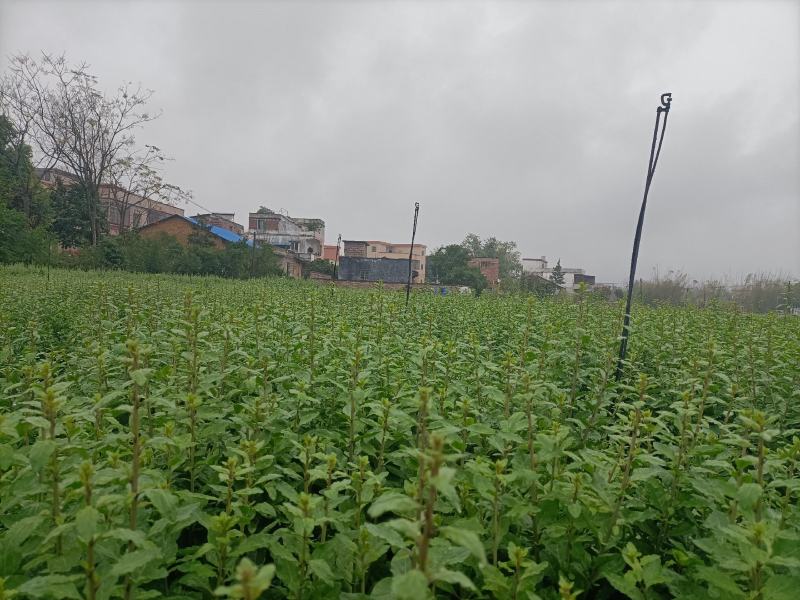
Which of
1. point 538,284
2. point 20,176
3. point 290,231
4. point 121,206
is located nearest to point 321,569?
point 538,284

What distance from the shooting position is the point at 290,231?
199 ft

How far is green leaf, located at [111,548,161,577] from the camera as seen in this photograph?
45.8 inches

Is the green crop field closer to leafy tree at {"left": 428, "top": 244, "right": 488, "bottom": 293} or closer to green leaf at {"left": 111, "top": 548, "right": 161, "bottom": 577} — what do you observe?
green leaf at {"left": 111, "top": 548, "right": 161, "bottom": 577}

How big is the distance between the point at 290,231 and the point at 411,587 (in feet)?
204

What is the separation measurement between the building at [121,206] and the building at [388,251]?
814 inches

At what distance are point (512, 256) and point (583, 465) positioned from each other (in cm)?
7721

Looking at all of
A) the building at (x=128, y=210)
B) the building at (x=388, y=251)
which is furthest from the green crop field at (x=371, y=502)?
the building at (x=388, y=251)

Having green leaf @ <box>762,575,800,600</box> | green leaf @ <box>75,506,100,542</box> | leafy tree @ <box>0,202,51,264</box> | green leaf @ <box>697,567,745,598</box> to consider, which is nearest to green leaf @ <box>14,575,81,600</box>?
green leaf @ <box>75,506,100,542</box>

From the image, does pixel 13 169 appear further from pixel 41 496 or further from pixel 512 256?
pixel 512 256

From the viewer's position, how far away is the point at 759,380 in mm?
3713

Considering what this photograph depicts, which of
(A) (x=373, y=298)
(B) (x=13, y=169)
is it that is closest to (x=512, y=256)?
(B) (x=13, y=169)

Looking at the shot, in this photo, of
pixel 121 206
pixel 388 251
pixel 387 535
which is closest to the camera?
pixel 387 535

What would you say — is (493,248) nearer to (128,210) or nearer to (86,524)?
(128,210)

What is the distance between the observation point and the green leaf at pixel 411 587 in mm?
877
